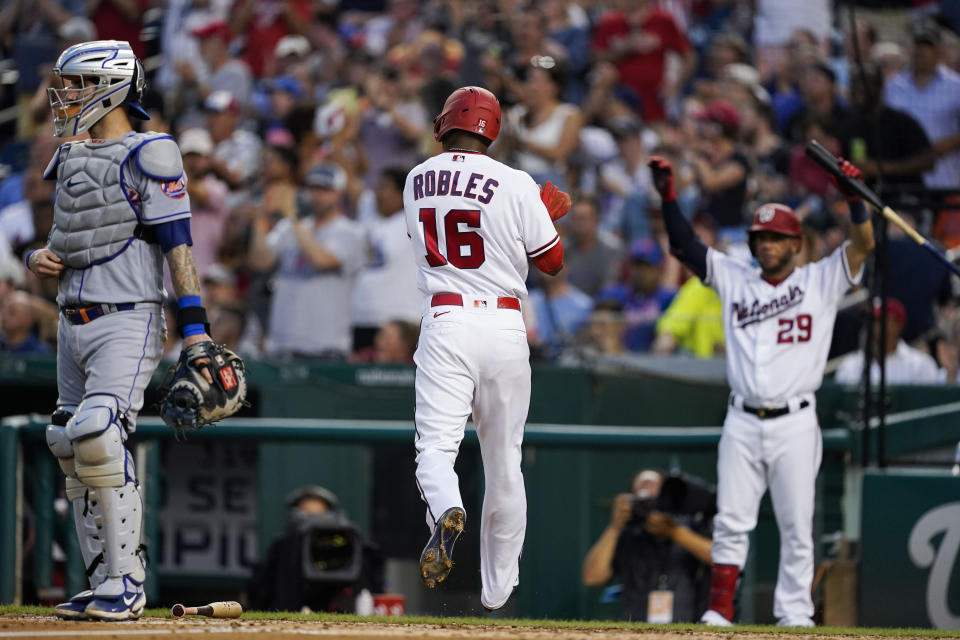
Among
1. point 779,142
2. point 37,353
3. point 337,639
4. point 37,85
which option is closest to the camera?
point 337,639

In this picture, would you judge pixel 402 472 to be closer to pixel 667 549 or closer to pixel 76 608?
pixel 667 549

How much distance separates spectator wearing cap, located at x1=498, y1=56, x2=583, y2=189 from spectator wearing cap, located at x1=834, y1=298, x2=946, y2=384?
10.7ft

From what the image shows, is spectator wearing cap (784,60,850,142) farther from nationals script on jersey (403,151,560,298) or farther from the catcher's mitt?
the catcher's mitt

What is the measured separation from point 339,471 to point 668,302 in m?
2.68

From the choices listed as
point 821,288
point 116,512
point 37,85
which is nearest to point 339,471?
point 821,288

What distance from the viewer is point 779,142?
12.2m

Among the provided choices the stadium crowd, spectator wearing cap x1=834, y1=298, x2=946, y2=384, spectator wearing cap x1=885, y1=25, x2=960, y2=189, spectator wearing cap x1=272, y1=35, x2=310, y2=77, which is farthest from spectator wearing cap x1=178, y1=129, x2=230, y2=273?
spectator wearing cap x1=885, y1=25, x2=960, y2=189

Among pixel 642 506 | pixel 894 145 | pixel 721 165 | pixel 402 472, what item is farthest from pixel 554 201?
pixel 721 165

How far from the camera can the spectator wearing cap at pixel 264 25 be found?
1542 centimetres

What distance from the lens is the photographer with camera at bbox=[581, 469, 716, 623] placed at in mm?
8336

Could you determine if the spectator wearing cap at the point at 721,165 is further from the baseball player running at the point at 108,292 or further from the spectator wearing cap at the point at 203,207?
the baseball player running at the point at 108,292

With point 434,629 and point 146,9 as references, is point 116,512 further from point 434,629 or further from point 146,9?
point 146,9

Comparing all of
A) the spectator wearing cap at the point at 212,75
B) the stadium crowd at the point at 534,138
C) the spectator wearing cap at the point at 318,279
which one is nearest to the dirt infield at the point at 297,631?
the stadium crowd at the point at 534,138

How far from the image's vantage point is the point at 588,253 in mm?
11758
